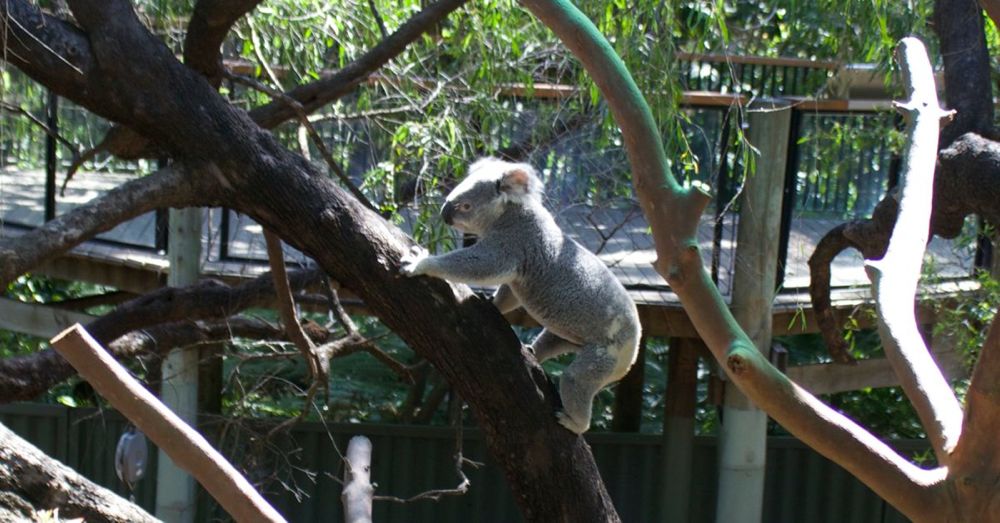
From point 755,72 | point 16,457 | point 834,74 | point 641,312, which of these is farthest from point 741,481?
point 16,457

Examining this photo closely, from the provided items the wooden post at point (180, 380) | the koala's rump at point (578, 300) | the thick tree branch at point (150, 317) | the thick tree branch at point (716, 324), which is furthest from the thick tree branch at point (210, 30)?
the wooden post at point (180, 380)

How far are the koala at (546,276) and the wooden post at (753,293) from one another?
195 centimetres

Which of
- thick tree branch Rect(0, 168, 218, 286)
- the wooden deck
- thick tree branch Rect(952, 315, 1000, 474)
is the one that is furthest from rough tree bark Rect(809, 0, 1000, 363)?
thick tree branch Rect(0, 168, 218, 286)

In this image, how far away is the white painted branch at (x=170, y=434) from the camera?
5.65ft

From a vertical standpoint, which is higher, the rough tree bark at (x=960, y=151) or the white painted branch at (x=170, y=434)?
the rough tree bark at (x=960, y=151)

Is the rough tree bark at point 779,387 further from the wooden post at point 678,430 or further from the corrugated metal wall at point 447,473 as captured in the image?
the corrugated metal wall at point 447,473

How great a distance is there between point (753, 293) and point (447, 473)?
2388 mm

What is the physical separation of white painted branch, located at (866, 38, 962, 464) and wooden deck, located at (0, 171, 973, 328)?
3.47m

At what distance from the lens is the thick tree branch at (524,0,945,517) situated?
165 centimetres

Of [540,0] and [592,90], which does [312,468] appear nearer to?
[592,90]

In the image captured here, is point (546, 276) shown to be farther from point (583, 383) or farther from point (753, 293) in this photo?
point (753, 293)

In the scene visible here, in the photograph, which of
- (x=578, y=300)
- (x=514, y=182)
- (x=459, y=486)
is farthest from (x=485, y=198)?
(x=459, y=486)

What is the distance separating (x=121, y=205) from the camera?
113 inches

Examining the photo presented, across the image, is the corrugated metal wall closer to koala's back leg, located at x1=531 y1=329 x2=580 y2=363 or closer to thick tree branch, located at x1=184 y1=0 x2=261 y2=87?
koala's back leg, located at x1=531 y1=329 x2=580 y2=363
